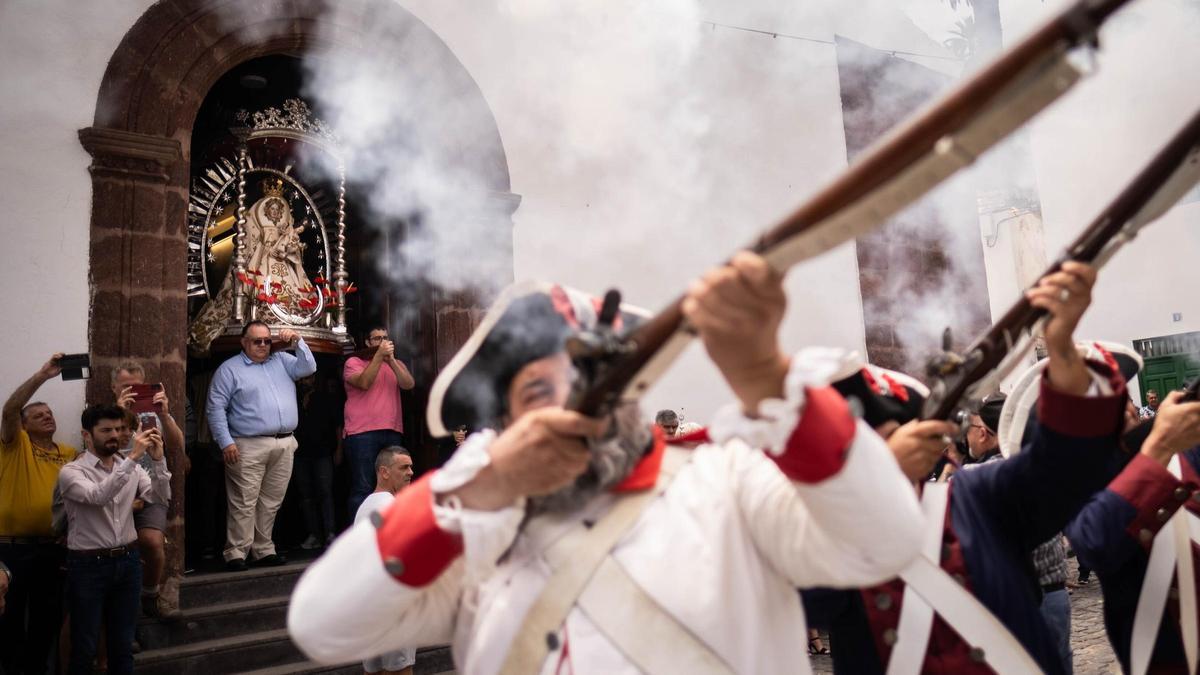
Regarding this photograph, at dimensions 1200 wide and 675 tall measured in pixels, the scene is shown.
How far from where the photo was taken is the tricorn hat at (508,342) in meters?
1.61

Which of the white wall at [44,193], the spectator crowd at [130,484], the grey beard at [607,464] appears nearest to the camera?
the grey beard at [607,464]

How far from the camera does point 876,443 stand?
1307mm

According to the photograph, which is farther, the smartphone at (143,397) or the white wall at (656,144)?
the white wall at (656,144)

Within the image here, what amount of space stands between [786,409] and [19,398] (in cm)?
486

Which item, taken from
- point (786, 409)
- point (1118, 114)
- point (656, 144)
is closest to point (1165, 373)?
point (1118, 114)

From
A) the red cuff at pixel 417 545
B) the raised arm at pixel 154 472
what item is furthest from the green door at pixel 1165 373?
the red cuff at pixel 417 545

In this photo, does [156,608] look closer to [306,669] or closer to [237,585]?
[237,585]

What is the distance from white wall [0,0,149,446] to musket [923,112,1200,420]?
16.0 ft

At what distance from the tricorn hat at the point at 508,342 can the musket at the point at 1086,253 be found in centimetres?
76

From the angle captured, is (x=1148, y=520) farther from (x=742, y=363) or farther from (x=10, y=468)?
(x=10, y=468)

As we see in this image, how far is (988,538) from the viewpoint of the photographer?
2154 mm

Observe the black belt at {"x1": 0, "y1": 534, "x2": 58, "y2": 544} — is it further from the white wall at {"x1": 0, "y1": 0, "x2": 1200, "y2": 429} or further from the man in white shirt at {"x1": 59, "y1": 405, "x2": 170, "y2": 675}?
the white wall at {"x1": 0, "y1": 0, "x2": 1200, "y2": 429}

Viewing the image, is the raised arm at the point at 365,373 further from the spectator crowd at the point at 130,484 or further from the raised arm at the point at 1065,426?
the raised arm at the point at 1065,426

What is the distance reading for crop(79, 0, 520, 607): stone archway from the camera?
5.23 m
